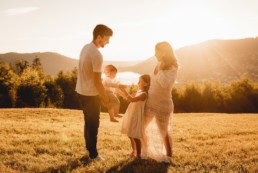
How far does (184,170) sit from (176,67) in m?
2.19

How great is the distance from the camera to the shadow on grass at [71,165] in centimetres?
673

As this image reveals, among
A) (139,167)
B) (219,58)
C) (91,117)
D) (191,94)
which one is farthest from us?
(219,58)

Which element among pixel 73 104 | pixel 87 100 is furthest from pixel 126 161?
pixel 73 104

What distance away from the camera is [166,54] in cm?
696

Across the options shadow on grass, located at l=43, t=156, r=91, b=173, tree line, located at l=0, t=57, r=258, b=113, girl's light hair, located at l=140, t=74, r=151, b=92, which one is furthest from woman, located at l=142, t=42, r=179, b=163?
tree line, located at l=0, t=57, r=258, b=113

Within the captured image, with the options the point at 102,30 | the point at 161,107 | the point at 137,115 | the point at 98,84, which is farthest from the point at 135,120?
the point at 102,30

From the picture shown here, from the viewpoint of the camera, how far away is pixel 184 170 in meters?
6.81

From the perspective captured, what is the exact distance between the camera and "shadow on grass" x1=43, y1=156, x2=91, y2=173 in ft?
22.1

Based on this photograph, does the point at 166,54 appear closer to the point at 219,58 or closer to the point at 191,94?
the point at 191,94

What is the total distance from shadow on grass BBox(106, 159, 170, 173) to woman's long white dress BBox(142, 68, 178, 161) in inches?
11.0

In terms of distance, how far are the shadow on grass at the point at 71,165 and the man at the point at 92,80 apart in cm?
35

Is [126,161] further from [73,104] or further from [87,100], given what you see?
[73,104]

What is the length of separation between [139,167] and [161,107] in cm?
141

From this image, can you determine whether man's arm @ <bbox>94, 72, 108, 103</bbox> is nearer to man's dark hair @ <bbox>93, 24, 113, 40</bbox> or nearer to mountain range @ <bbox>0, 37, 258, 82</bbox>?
man's dark hair @ <bbox>93, 24, 113, 40</bbox>
